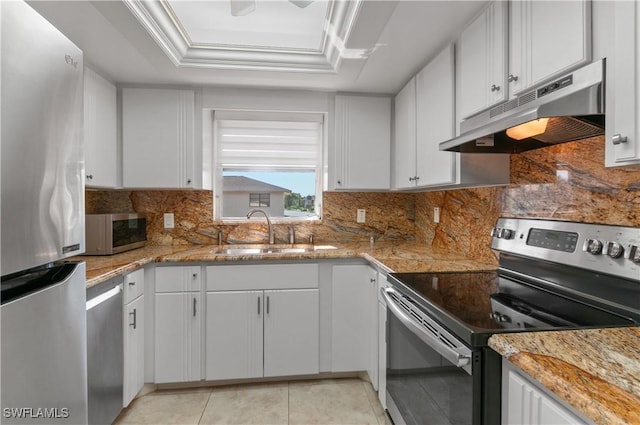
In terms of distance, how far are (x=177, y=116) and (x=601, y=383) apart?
103 inches

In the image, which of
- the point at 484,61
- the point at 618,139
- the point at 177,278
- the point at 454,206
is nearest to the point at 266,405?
the point at 177,278

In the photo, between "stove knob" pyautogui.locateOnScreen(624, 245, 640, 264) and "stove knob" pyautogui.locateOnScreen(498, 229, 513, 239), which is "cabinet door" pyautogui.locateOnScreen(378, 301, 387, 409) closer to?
"stove knob" pyautogui.locateOnScreen(498, 229, 513, 239)

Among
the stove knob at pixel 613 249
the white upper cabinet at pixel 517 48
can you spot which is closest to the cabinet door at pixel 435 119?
the white upper cabinet at pixel 517 48

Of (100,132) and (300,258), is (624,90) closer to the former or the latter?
(300,258)

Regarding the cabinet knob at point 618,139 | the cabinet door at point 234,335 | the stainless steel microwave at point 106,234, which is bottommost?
the cabinet door at point 234,335

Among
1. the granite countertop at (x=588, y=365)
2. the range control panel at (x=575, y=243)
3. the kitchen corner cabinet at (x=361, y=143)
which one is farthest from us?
the kitchen corner cabinet at (x=361, y=143)

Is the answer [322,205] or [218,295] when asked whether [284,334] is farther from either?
[322,205]

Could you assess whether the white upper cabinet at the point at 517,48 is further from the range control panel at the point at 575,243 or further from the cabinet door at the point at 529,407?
the cabinet door at the point at 529,407

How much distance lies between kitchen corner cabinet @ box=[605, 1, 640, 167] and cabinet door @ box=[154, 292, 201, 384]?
7.03ft

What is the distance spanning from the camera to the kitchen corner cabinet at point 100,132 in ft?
6.56

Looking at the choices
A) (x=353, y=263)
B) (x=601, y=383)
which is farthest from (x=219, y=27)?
(x=601, y=383)

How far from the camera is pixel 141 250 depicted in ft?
7.71

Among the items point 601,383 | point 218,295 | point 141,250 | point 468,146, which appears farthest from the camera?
point 141,250

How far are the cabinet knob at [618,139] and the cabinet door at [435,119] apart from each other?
0.80m
